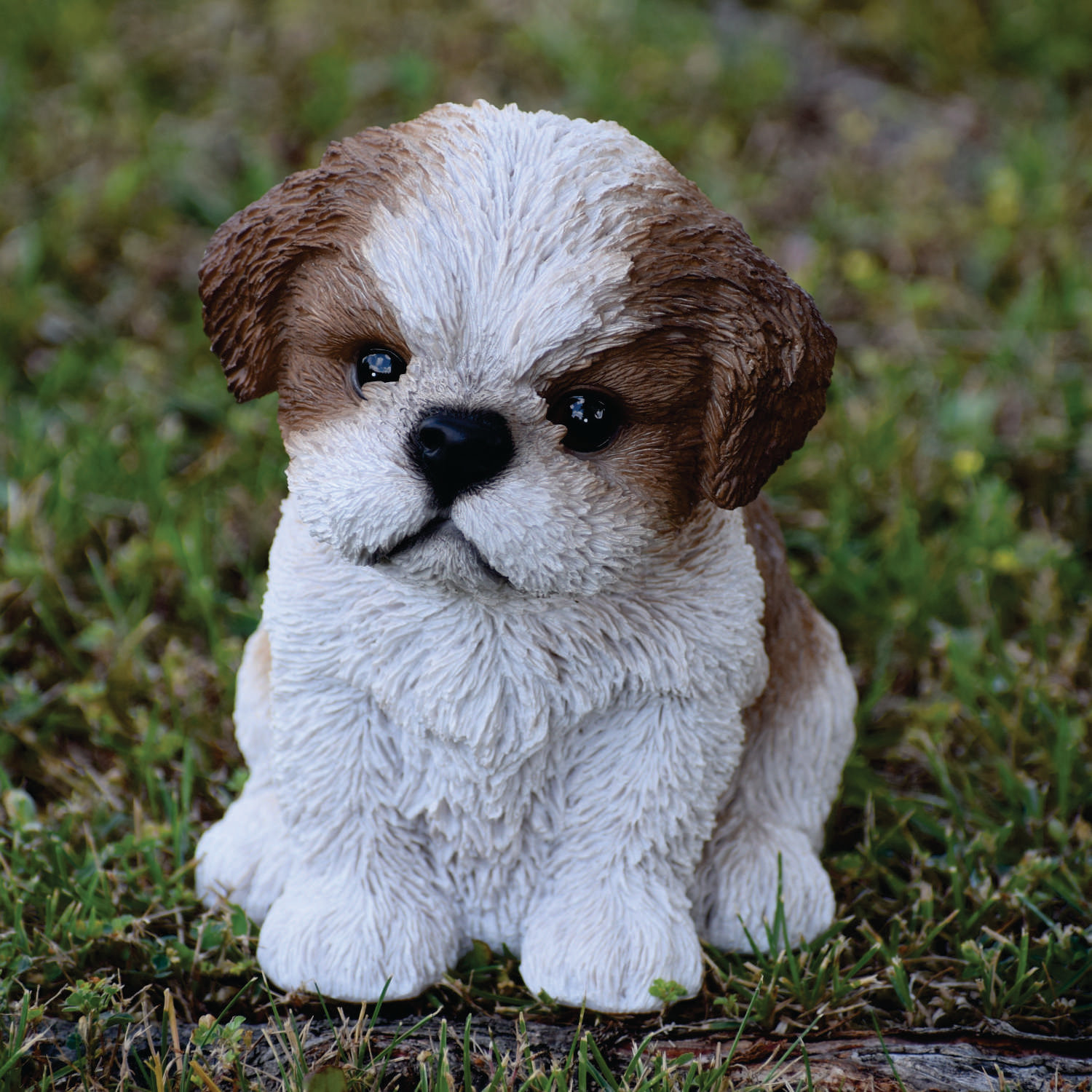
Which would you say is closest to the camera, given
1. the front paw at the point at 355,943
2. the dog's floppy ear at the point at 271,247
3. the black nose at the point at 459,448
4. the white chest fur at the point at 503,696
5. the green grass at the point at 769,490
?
the black nose at the point at 459,448

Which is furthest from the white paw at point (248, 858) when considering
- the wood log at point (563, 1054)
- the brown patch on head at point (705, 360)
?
the brown patch on head at point (705, 360)

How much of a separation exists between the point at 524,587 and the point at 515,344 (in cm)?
30

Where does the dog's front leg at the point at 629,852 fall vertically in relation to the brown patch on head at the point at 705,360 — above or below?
below

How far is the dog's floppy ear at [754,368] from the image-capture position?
1.59m

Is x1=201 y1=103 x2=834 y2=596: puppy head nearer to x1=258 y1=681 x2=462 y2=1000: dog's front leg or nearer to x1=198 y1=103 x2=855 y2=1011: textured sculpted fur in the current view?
x1=198 y1=103 x2=855 y2=1011: textured sculpted fur

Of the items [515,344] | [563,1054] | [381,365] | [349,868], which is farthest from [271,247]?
[563,1054]

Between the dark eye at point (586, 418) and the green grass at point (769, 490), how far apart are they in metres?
0.90

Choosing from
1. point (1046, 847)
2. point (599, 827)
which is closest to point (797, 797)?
point (599, 827)

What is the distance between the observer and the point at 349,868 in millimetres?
1946

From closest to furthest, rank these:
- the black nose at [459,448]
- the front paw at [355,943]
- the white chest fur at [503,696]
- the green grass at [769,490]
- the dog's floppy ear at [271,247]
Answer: the black nose at [459,448], the dog's floppy ear at [271,247], the white chest fur at [503,696], the front paw at [355,943], the green grass at [769,490]

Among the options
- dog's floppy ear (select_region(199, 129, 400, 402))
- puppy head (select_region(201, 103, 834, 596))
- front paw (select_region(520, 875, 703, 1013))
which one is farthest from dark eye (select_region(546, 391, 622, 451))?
front paw (select_region(520, 875, 703, 1013))

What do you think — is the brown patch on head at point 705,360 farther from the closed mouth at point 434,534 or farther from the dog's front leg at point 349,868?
the dog's front leg at point 349,868

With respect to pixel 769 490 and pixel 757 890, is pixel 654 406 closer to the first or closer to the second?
pixel 757 890

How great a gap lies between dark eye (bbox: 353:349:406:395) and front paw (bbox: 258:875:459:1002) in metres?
0.79
